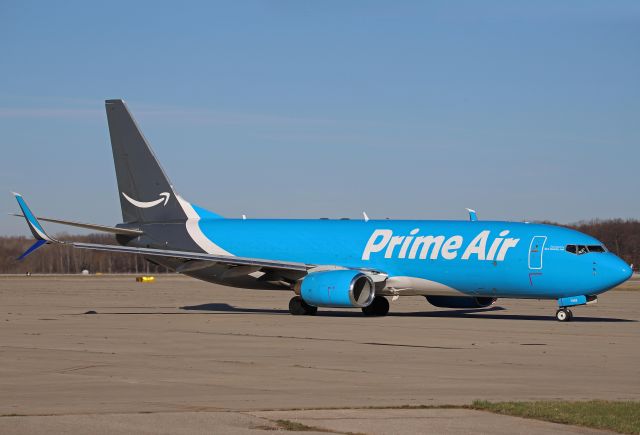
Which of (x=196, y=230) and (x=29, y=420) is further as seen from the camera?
(x=196, y=230)

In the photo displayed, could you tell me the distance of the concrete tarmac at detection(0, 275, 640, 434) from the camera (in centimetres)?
1418

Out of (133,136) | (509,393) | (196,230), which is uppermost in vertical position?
(133,136)

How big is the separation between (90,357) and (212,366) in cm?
328

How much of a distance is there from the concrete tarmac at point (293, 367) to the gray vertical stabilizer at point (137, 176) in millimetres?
7419

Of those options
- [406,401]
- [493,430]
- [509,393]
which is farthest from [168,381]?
[493,430]

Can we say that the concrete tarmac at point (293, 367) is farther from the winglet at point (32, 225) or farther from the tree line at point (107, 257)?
the tree line at point (107, 257)

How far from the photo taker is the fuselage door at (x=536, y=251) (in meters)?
35.6

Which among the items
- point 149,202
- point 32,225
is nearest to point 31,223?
point 32,225

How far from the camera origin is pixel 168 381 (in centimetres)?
1830

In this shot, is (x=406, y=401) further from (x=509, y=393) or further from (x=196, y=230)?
(x=196, y=230)

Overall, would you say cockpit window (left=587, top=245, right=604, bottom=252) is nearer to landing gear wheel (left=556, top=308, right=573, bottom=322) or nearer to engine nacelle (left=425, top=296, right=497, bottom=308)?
landing gear wheel (left=556, top=308, right=573, bottom=322)

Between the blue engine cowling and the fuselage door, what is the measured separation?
5.89 m

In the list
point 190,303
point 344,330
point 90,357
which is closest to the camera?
point 90,357

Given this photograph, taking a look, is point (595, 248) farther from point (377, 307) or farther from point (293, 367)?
point (293, 367)
